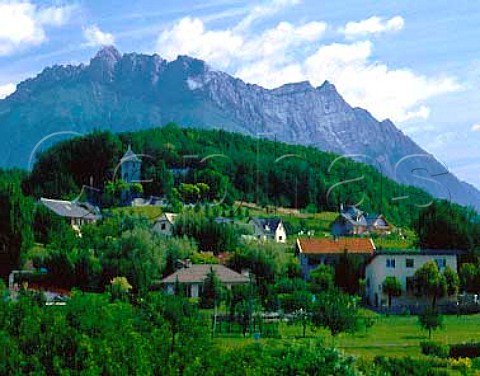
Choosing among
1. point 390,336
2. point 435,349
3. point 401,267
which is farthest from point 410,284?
point 435,349

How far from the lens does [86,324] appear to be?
17797 millimetres

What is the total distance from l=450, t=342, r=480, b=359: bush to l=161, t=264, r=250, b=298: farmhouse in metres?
17.2

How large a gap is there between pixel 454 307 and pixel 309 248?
512 inches

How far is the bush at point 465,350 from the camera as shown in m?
26.4

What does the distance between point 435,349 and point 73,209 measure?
161ft

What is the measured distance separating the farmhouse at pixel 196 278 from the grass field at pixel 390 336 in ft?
29.6

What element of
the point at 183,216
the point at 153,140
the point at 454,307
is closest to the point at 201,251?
the point at 183,216

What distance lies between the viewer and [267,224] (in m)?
73.4

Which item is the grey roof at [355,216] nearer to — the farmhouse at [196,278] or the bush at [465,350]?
the farmhouse at [196,278]

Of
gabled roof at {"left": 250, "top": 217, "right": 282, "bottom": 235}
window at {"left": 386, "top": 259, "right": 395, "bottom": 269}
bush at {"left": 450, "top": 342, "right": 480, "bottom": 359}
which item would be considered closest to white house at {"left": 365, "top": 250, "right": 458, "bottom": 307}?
window at {"left": 386, "top": 259, "right": 395, "bottom": 269}

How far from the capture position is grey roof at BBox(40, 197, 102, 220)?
69044 mm

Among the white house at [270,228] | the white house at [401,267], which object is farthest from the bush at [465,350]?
the white house at [270,228]

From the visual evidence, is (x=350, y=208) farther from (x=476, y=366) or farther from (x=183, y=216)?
(x=476, y=366)

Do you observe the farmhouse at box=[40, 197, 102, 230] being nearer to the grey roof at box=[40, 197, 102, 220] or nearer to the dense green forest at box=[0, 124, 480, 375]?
the grey roof at box=[40, 197, 102, 220]
